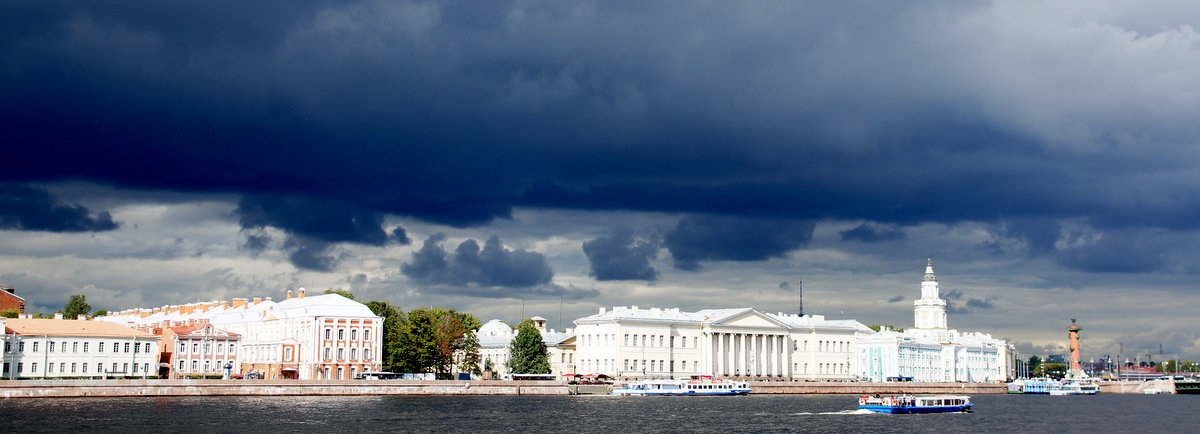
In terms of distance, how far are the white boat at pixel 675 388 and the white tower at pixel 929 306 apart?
72.1 meters

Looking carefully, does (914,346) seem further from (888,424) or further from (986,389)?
(888,424)

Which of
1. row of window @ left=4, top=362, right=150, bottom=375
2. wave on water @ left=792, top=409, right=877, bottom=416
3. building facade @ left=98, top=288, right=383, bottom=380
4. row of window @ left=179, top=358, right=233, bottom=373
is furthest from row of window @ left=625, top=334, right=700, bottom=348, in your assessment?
row of window @ left=4, top=362, right=150, bottom=375

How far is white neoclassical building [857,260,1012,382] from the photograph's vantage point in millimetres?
161000

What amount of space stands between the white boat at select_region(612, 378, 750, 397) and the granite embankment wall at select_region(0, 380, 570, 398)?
7799 millimetres

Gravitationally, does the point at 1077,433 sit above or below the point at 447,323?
below

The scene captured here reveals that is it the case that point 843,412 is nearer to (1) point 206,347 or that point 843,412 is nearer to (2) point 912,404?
(2) point 912,404

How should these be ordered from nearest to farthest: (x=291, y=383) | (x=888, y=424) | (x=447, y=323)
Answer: (x=888, y=424), (x=291, y=383), (x=447, y=323)

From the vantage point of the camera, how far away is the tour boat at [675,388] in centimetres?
10900

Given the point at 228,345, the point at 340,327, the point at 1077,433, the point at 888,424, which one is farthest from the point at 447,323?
the point at 1077,433

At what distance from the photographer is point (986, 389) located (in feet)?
486

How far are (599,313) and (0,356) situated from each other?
6999 cm

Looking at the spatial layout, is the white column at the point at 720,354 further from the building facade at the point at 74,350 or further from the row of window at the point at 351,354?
the building facade at the point at 74,350

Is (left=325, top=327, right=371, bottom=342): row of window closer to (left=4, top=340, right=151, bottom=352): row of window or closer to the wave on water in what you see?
(left=4, top=340, right=151, bottom=352): row of window

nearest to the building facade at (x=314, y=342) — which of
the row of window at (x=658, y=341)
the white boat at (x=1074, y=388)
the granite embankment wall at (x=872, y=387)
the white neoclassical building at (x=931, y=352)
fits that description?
the row of window at (x=658, y=341)
